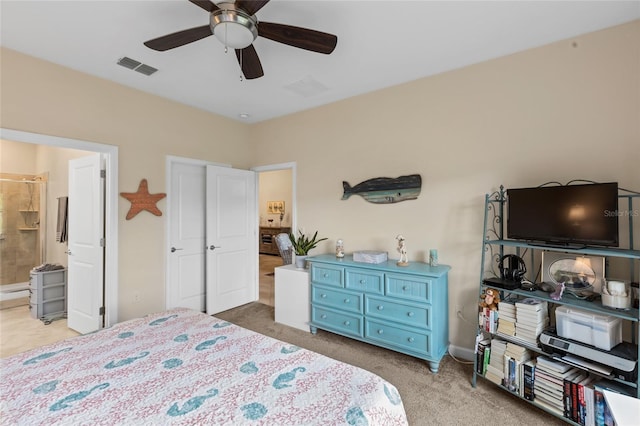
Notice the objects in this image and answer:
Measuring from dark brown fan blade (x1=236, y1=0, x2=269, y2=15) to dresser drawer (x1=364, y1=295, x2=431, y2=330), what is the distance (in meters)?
2.41

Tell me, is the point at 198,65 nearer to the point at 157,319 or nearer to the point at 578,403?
the point at 157,319

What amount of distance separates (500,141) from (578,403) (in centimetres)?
194

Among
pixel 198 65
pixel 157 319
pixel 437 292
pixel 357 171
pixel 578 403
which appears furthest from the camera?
pixel 357 171

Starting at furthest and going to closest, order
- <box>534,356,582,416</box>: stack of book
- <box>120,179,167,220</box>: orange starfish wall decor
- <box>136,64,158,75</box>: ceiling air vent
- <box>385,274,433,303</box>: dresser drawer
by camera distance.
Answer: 1. <box>120,179,167,220</box>: orange starfish wall decor
2. <box>136,64,158,75</box>: ceiling air vent
3. <box>385,274,433,303</box>: dresser drawer
4. <box>534,356,582,416</box>: stack of book

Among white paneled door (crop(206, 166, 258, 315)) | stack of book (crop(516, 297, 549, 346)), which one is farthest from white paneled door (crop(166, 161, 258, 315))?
stack of book (crop(516, 297, 549, 346))

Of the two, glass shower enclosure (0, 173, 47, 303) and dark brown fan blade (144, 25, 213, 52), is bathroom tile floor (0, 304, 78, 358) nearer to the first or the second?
Answer: glass shower enclosure (0, 173, 47, 303)

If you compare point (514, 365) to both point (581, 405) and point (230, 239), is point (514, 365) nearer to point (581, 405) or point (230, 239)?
point (581, 405)

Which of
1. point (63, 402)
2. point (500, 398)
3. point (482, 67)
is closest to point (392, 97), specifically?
point (482, 67)

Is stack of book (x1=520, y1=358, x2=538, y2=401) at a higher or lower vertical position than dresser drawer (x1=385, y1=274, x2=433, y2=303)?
lower

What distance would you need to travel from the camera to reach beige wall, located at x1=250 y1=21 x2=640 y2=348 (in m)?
2.17

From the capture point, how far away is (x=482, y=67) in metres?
2.66

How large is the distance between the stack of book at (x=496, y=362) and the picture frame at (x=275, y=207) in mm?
6867

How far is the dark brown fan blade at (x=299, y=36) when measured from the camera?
1768 mm

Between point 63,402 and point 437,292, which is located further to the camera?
point 437,292
